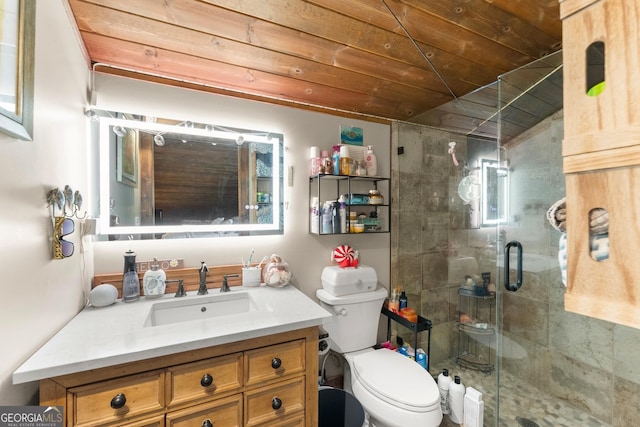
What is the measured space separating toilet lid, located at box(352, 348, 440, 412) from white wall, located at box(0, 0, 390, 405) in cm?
55

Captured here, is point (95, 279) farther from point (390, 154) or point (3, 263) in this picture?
point (390, 154)

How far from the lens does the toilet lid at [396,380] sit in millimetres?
1189

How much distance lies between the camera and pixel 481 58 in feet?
4.59

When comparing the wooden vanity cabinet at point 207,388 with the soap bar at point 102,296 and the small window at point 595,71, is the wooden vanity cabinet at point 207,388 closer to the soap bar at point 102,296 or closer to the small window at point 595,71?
the soap bar at point 102,296

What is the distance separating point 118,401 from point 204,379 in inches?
10.1

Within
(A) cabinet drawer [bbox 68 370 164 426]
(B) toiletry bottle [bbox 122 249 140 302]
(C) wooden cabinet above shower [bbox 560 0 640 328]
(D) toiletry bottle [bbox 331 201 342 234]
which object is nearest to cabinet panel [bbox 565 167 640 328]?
(C) wooden cabinet above shower [bbox 560 0 640 328]

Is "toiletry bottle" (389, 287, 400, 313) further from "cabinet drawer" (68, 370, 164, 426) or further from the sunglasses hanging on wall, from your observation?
the sunglasses hanging on wall

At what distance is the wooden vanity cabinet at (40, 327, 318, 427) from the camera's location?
0.84 m

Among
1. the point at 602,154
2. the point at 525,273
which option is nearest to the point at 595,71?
the point at 602,154

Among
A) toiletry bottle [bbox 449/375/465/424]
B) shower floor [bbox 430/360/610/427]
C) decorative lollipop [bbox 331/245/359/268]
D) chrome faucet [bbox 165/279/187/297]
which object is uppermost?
decorative lollipop [bbox 331/245/359/268]

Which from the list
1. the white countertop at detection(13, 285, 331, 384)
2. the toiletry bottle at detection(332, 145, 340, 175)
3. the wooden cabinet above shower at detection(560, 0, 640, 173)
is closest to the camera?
the wooden cabinet above shower at detection(560, 0, 640, 173)

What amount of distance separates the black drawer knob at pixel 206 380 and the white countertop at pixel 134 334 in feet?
0.42

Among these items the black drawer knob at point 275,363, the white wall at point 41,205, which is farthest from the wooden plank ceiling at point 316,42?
the black drawer knob at point 275,363

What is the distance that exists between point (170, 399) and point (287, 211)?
3.59 feet
